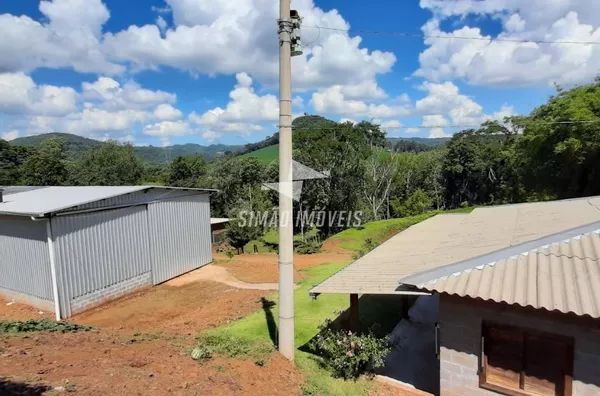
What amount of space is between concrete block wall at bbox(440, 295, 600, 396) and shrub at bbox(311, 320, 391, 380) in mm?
1170

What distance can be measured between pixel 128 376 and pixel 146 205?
10428 mm

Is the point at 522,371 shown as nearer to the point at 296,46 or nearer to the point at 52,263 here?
the point at 296,46

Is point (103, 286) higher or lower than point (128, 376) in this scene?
lower

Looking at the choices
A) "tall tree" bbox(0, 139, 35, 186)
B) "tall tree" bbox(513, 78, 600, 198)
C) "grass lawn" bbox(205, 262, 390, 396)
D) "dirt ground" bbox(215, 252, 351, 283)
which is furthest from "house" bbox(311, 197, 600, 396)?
"tall tree" bbox(0, 139, 35, 186)

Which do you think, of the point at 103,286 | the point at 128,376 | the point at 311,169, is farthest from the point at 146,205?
the point at 311,169

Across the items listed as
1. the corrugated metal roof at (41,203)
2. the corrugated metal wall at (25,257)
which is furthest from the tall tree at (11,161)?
the corrugated metal wall at (25,257)

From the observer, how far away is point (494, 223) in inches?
396

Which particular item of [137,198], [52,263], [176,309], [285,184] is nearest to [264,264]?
[176,309]

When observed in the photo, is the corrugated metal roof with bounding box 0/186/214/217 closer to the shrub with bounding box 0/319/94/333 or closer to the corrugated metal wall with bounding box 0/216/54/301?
the corrugated metal wall with bounding box 0/216/54/301

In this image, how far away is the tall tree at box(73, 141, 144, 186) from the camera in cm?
4847

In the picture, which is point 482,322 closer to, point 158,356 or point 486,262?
point 486,262

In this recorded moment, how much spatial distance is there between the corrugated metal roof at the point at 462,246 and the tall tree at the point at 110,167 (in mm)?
47522

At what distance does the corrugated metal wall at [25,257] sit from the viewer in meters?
11.5

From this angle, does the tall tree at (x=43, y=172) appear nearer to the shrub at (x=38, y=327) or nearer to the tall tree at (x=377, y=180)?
the tall tree at (x=377, y=180)
